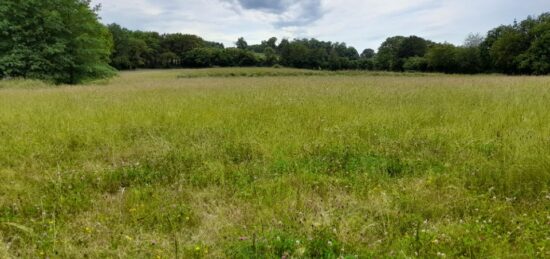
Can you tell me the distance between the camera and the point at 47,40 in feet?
71.9

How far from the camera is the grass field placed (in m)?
2.63

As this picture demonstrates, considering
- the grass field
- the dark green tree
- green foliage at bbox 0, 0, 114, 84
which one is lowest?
the grass field

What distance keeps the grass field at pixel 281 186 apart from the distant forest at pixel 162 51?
1852 cm

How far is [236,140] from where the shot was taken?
527 cm

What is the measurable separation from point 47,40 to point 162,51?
69656 mm

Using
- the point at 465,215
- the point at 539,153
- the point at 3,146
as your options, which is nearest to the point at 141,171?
the point at 3,146

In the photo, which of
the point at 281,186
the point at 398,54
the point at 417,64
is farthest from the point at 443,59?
the point at 281,186

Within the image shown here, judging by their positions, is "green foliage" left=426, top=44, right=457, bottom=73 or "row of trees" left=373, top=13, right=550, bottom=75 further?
"green foliage" left=426, top=44, right=457, bottom=73

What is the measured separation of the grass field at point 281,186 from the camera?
2.63m

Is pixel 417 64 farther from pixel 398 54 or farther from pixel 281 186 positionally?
pixel 281 186

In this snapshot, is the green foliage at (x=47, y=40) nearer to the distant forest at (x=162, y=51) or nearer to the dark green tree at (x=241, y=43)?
the distant forest at (x=162, y=51)

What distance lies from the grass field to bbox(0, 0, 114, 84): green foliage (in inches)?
712

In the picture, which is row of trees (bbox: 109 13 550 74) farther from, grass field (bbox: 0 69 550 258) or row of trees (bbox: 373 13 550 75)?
grass field (bbox: 0 69 550 258)

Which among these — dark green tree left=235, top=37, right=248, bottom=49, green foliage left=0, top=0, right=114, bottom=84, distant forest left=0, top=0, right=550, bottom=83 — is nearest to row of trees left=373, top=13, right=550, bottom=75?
distant forest left=0, top=0, right=550, bottom=83
